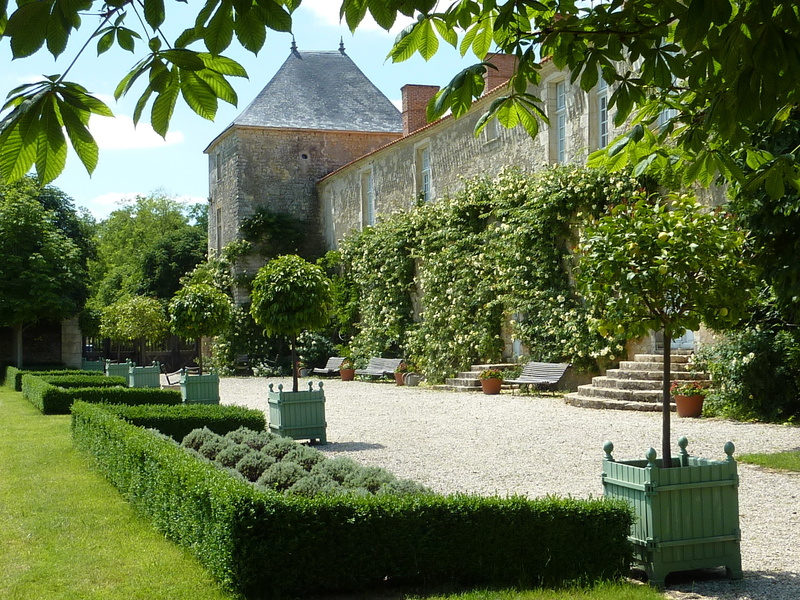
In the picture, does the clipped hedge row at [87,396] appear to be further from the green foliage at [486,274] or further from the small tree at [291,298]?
the green foliage at [486,274]

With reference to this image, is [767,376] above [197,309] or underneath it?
underneath

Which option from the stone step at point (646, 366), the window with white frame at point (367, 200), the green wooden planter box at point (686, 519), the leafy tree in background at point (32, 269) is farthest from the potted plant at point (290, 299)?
the leafy tree in background at point (32, 269)

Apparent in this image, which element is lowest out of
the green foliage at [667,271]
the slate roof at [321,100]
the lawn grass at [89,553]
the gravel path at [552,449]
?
the lawn grass at [89,553]

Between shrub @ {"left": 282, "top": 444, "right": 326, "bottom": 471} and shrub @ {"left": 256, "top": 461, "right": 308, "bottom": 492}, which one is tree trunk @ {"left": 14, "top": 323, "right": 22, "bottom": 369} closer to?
shrub @ {"left": 282, "top": 444, "right": 326, "bottom": 471}

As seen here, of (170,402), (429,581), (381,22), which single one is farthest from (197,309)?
(381,22)

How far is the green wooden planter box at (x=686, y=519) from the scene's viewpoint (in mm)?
4535

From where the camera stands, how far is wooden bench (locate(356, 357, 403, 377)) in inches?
834

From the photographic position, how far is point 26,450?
991 centimetres

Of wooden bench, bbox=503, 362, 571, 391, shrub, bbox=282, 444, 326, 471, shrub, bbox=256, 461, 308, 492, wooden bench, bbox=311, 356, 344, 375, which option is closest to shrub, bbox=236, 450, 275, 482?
shrub, bbox=282, 444, 326, 471

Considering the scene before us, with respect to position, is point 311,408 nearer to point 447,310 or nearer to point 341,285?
point 447,310

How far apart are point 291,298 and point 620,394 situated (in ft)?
17.9

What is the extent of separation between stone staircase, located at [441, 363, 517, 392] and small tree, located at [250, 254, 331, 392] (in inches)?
275

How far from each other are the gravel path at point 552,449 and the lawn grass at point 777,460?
19cm

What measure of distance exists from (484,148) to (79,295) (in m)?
15.0
